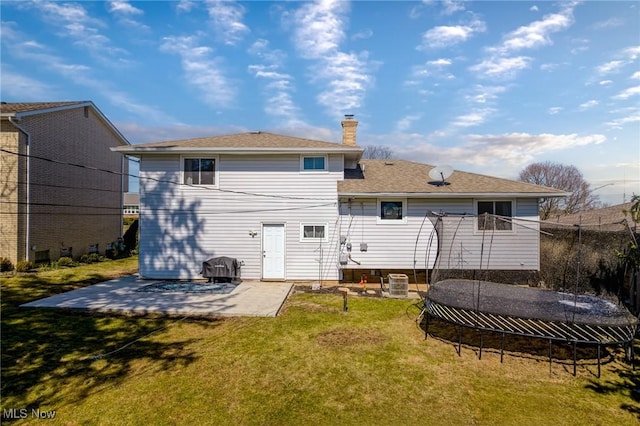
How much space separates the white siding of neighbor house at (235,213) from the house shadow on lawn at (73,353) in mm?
3753

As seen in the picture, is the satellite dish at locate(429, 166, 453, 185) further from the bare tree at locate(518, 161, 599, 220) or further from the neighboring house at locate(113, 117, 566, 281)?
the bare tree at locate(518, 161, 599, 220)

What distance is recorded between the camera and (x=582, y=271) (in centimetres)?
696

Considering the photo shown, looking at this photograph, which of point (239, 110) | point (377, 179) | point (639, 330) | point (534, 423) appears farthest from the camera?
point (239, 110)

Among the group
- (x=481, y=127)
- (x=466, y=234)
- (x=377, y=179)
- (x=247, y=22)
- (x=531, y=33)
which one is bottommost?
(x=466, y=234)

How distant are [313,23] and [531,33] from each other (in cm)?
658

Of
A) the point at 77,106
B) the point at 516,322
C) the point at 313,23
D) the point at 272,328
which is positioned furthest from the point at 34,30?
the point at 516,322

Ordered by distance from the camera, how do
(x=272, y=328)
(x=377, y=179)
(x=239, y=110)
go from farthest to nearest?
1. (x=239, y=110)
2. (x=377, y=179)
3. (x=272, y=328)

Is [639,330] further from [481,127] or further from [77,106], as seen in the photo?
[77,106]

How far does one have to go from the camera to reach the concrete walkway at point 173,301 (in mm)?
7168

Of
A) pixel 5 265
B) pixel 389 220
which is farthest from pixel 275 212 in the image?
pixel 5 265

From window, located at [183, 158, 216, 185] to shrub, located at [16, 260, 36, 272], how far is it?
7152 mm

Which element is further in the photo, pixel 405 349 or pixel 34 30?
pixel 34 30

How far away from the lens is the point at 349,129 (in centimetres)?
1235

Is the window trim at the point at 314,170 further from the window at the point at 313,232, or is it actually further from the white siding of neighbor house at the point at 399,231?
the window at the point at 313,232
